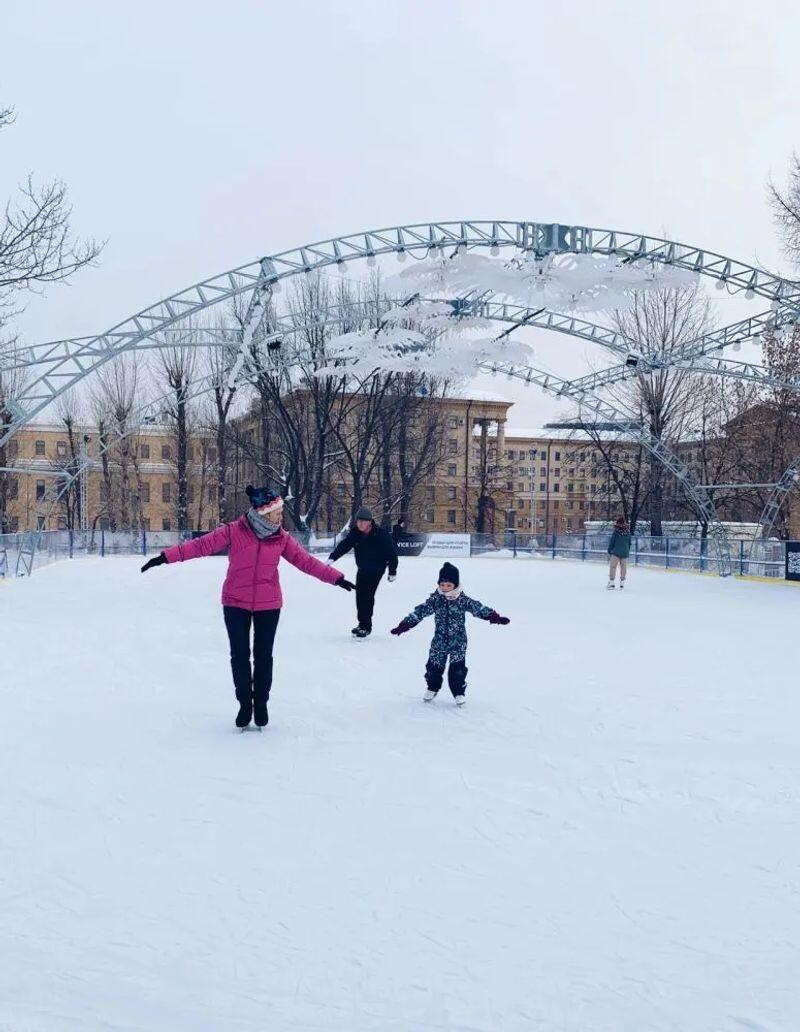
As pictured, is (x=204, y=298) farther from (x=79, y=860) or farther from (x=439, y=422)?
(x=439, y=422)

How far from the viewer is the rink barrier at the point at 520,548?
21.2 m

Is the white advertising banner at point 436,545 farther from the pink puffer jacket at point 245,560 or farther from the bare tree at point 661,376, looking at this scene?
the pink puffer jacket at point 245,560

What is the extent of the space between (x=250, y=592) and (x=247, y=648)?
354 millimetres

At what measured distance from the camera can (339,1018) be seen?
259cm

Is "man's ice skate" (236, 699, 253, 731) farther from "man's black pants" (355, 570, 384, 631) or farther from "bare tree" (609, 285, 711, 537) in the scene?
"bare tree" (609, 285, 711, 537)

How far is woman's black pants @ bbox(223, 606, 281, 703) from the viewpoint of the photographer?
601 centimetres

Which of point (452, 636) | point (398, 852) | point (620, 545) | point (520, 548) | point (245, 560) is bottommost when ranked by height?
point (398, 852)

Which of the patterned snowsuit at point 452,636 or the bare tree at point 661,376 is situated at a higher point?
the bare tree at point 661,376

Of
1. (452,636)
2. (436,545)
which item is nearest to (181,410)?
(436,545)

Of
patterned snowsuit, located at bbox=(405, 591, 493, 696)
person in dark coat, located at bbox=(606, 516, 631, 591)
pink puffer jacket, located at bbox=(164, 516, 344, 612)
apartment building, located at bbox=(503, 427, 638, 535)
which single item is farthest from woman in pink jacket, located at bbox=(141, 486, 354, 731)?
apartment building, located at bbox=(503, 427, 638, 535)

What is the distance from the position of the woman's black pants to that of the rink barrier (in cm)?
1490

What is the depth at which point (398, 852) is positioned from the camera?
3.87m

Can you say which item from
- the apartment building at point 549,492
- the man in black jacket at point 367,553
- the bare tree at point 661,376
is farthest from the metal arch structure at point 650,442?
the apartment building at point 549,492

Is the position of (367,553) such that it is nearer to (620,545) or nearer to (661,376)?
(620,545)
